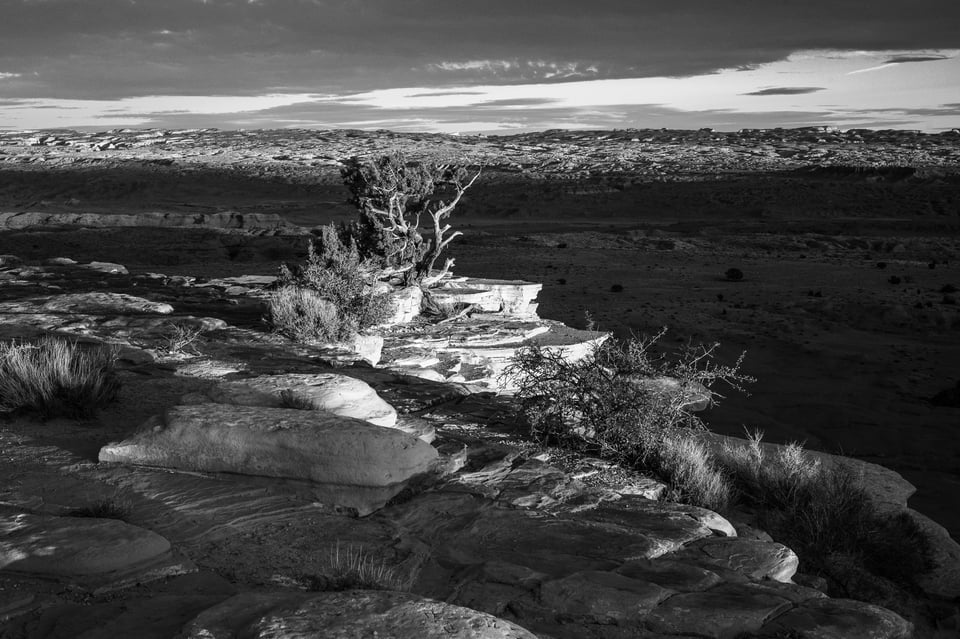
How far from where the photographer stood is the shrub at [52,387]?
21.8 feet

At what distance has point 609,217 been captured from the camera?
46438mm

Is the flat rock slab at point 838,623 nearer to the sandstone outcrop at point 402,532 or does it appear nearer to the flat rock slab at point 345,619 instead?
the sandstone outcrop at point 402,532

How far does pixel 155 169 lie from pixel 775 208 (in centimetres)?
5021

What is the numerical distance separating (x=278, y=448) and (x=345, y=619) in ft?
8.00

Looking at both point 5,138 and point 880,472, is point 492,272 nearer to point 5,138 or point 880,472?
point 880,472

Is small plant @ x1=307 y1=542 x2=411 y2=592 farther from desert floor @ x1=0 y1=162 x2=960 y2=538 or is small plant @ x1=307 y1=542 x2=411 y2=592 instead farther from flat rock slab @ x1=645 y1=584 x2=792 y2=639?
desert floor @ x1=0 y1=162 x2=960 y2=538

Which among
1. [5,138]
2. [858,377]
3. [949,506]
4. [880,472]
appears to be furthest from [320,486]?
[5,138]

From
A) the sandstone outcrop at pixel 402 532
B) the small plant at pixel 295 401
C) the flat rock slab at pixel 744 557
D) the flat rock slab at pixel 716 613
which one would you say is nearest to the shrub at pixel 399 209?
the sandstone outcrop at pixel 402 532

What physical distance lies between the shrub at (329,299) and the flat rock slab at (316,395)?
3.80 m

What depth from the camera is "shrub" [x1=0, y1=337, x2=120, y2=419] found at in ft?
21.8

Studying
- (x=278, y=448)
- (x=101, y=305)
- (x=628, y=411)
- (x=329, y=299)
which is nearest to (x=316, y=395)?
(x=278, y=448)

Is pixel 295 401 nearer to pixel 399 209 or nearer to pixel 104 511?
pixel 104 511

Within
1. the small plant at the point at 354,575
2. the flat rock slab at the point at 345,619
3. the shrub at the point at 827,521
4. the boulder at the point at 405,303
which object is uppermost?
the flat rock slab at the point at 345,619

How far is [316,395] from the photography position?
250 inches
